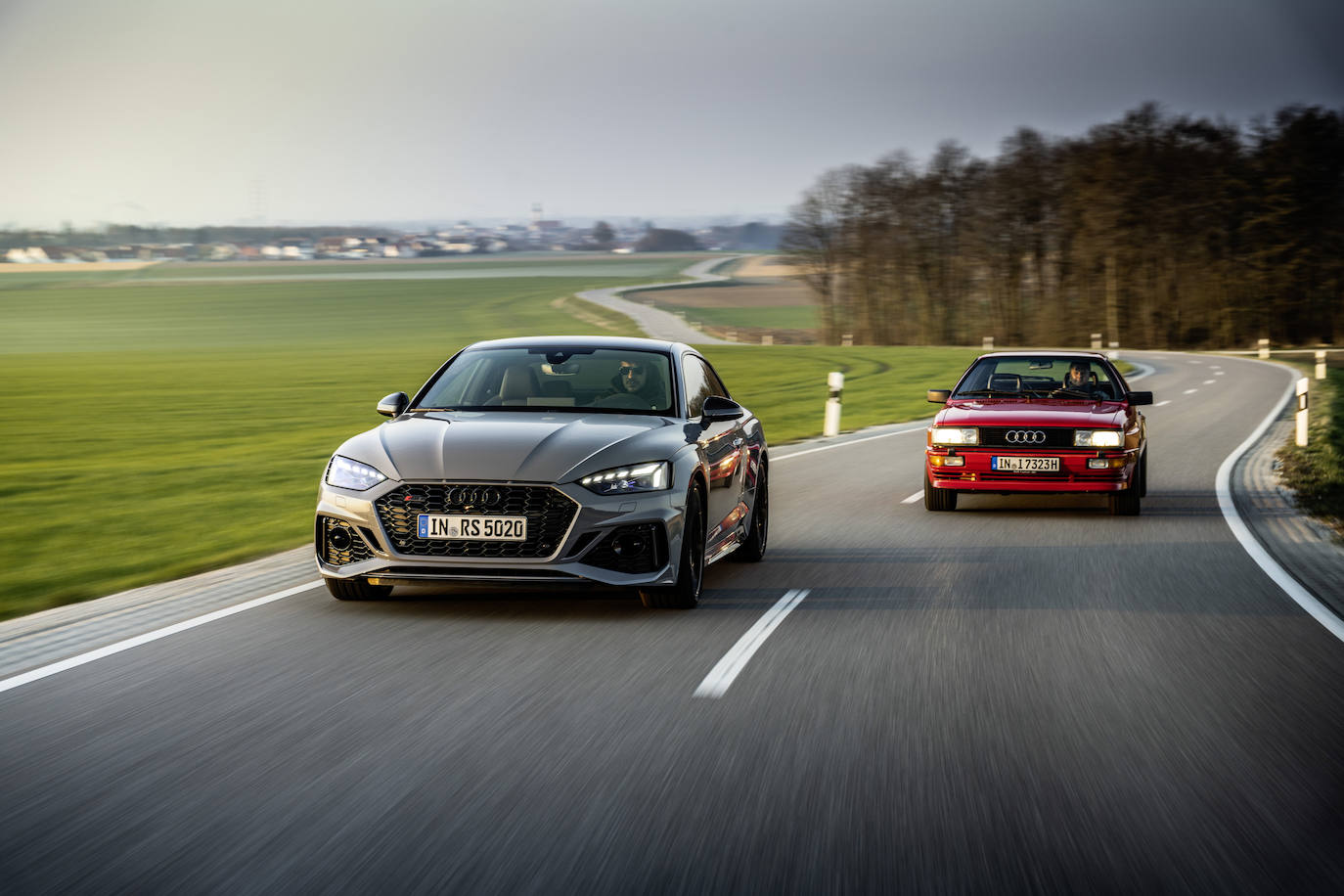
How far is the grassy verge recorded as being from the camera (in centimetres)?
1421

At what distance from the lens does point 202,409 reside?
32500 mm

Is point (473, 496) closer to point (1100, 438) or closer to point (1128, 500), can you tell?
point (1100, 438)

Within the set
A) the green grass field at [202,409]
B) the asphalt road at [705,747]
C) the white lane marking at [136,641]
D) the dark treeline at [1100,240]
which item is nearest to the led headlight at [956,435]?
the asphalt road at [705,747]

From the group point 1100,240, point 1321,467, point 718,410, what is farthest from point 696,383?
point 1100,240

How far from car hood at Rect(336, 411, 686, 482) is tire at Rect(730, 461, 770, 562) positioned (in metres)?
1.71

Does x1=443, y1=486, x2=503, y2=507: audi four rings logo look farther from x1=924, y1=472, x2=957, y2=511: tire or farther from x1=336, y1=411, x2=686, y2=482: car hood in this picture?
x1=924, y1=472, x2=957, y2=511: tire

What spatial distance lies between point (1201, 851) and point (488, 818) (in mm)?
2110

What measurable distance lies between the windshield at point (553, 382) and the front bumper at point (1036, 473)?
4.75m

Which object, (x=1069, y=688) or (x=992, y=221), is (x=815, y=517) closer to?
(x=1069, y=688)

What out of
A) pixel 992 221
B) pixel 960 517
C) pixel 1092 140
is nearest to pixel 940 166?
pixel 992 221

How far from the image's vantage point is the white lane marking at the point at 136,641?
6584 millimetres

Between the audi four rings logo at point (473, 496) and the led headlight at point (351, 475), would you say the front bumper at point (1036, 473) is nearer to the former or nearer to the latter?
the audi four rings logo at point (473, 496)

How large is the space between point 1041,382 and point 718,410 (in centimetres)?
650

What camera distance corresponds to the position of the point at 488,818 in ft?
15.0
